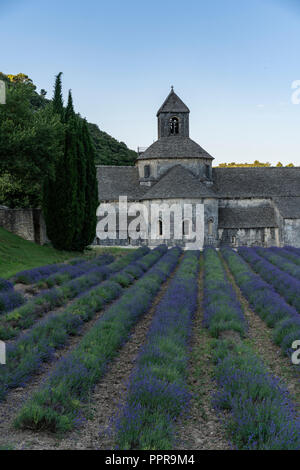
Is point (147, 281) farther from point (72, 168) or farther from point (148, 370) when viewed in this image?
point (72, 168)


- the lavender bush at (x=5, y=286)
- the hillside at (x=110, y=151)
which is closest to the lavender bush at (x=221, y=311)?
the lavender bush at (x=5, y=286)

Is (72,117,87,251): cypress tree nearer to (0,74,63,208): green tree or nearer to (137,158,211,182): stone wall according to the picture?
(0,74,63,208): green tree

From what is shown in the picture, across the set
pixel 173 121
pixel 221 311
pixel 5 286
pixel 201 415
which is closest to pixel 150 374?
pixel 201 415

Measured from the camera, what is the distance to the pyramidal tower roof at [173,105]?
137ft

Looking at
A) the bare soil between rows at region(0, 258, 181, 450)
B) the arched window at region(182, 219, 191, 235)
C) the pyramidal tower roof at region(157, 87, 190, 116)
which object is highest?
the pyramidal tower roof at region(157, 87, 190, 116)

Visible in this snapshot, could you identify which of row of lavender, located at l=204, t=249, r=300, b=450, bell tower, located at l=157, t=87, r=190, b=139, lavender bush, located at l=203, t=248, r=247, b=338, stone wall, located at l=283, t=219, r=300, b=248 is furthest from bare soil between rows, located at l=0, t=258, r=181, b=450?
bell tower, located at l=157, t=87, r=190, b=139

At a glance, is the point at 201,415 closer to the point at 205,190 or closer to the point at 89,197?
the point at 89,197

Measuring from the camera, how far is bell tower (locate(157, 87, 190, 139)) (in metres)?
41.5

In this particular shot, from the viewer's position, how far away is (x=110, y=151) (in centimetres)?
7262

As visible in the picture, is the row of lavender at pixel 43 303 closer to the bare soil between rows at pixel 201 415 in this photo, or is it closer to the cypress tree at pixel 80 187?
the bare soil between rows at pixel 201 415

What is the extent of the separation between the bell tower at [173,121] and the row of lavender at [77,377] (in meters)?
33.9

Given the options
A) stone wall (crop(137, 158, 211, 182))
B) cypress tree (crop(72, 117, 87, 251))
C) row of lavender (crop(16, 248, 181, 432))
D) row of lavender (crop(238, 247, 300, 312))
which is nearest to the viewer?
row of lavender (crop(16, 248, 181, 432))

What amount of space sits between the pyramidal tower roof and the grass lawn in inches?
873
